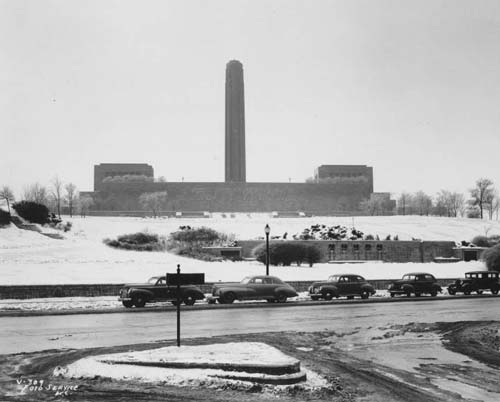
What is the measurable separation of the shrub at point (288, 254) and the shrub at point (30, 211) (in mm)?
17321

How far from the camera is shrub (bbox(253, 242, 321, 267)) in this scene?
41.3 meters

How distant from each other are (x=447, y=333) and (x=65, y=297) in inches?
668

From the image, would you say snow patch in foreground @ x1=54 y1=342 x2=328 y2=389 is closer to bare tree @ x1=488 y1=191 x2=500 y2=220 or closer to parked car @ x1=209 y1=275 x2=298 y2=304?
parked car @ x1=209 y1=275 x2=298 y2=304

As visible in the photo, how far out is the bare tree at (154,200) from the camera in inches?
4476

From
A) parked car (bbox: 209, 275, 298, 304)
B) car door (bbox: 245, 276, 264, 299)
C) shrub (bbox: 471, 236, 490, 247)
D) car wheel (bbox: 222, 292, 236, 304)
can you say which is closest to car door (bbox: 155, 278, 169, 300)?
parked car (bbox: 209, 275, 298, 304)

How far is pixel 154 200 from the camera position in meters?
114

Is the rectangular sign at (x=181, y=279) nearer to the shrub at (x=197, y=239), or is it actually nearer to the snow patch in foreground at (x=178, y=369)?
the snow patch in foreground at (x=178, y=369)

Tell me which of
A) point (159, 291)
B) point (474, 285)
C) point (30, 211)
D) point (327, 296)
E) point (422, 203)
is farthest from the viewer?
point (422, 203)

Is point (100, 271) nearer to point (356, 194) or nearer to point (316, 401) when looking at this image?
point (316, 401)

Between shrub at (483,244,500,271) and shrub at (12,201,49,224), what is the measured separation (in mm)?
32620

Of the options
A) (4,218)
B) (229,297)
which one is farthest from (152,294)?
(4,218)

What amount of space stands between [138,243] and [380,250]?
20228mm

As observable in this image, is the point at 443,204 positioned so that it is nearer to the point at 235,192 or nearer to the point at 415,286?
the point at 235,192

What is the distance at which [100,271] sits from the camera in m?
32.3
